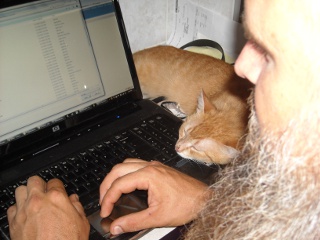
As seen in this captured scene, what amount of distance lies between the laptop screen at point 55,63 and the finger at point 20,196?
111 mm

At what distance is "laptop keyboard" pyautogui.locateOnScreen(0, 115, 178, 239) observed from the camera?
80 cm

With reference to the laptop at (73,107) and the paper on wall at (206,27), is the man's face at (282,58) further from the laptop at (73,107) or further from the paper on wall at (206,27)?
the paper on wall at (206,27)

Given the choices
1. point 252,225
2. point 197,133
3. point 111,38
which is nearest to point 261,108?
point 252,225

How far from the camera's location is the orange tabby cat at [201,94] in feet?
3.78

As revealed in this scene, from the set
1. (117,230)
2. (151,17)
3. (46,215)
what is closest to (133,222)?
(117,230)

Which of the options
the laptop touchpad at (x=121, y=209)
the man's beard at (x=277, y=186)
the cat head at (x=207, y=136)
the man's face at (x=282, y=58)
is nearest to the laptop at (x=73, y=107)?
the laptop touchpad at (x=121, y=209)

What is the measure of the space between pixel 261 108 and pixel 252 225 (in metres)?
0.20

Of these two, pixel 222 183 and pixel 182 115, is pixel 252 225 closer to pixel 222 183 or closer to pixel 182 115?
pixel 222 183

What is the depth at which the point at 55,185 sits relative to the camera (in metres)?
0.79

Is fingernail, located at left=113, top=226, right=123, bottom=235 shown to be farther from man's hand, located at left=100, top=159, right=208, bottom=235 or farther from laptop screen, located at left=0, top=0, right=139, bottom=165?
laptop screen, located at left=0, top=0, right=139, bottom=165

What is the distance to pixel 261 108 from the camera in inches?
19.4

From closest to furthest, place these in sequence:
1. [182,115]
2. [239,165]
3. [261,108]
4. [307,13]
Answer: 1. [307,13]
2. [261,108]
3. [239,165]
4. [182,115]

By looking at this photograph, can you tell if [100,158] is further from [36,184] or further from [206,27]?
[206,27]

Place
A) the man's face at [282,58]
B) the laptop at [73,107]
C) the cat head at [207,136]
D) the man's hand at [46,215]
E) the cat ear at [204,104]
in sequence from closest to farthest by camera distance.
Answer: the man's face at [282,58]
the man's hand at [46,215]
the laptop at [73,107]
the cat head at [207,136]
the cat ear at [204,104]
